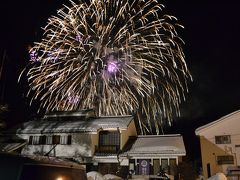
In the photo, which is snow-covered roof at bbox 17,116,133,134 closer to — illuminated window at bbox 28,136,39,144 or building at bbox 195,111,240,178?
illuminated window at bbox 28,136,39,144

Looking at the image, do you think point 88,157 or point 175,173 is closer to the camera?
point 175,173

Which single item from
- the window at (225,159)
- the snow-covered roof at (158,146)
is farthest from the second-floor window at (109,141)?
the window at (225,159)

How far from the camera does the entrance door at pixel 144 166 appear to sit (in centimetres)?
2778

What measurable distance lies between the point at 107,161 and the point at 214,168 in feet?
35.8

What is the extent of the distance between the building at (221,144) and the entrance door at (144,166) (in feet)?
20.7

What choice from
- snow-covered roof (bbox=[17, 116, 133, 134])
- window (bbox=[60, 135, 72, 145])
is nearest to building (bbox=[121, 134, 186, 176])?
snow-covered roof (bbox=[17, 116, 133, 134])

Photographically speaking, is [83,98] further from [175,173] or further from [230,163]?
[230,163]

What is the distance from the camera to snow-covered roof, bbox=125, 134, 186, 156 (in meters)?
27.6

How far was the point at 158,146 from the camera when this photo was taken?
28.8m

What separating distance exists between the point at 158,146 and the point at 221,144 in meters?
6.99

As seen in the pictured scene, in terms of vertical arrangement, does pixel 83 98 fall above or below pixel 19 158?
above

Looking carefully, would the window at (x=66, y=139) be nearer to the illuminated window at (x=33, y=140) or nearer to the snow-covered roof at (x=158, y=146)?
the illuminated window at (x=33, y=140)

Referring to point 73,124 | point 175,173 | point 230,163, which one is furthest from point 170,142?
point 73,124

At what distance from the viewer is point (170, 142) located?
2980 centimetres
